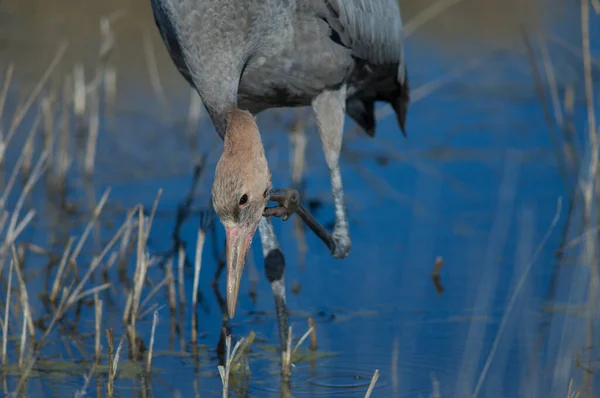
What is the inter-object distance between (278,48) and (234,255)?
1059 mm

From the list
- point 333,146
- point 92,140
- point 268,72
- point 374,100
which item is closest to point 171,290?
point 333,146

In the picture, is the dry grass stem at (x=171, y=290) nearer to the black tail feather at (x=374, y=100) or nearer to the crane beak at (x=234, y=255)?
the crane beak at (x=234, y=255)

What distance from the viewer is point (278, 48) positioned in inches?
206

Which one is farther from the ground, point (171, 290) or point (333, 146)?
point (333, 146)

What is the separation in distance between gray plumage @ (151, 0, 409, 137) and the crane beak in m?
0.52

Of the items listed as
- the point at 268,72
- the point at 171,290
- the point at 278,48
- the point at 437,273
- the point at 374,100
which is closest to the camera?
the point at 278,48

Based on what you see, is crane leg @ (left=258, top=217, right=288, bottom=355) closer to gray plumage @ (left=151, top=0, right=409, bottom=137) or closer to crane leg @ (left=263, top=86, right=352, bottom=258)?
crane leg @ (left=263, top=86, right=352, bottom=258)

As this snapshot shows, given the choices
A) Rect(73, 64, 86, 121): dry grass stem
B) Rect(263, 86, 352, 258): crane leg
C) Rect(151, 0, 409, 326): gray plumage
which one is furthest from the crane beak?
Rect(73, 64, 86, 121): dry grass stem

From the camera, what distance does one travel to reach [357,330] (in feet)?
18.9

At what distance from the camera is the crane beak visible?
477 cm

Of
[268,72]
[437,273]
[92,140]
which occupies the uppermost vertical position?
[268,72]

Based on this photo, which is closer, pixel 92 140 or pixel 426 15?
pixel 92 140

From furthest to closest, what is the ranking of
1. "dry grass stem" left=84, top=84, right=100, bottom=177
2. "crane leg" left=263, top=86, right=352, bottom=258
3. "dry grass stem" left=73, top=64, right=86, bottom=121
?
"dry grass stem" left=73, top=64, right=86, bottom=121
"dry grass stem" left=84, top=84, right=100, bottom=177
"crane leg" left=263, top=86, right=352, bottom=258

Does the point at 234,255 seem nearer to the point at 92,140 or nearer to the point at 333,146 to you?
the point at 333,146
